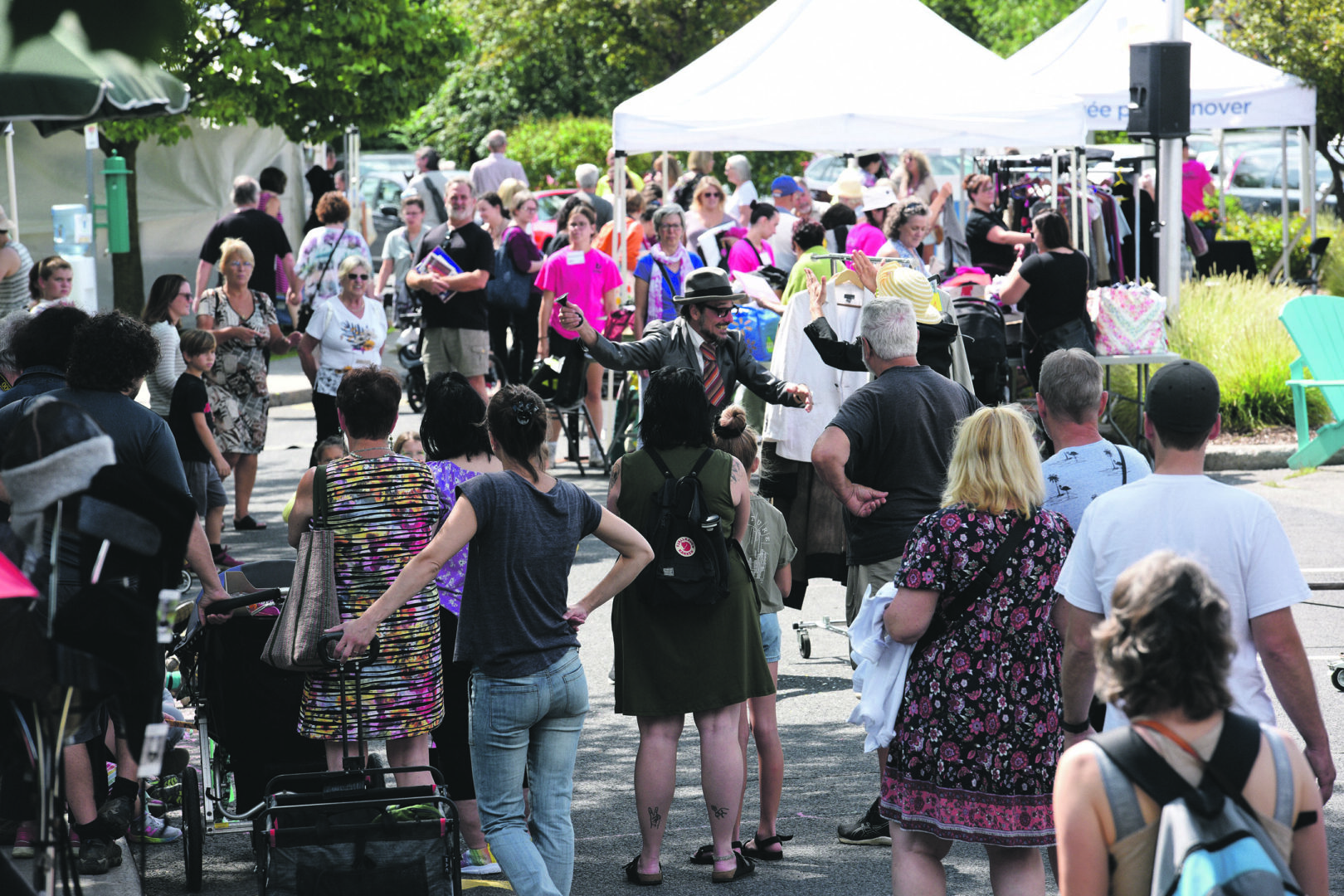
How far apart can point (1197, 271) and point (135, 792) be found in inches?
621

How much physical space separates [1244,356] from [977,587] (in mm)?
10016

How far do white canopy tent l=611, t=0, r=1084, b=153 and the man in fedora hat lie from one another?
3430 mm

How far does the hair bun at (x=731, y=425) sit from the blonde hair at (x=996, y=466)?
4.86 feet

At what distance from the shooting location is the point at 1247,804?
8.73 feet

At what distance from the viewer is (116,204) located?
14.6m

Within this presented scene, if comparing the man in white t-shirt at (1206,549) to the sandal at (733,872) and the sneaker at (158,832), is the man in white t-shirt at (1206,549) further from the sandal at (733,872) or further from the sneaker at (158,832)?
the sneaker at (158,832)

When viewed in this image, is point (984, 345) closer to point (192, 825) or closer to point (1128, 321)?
point (1128, 321)

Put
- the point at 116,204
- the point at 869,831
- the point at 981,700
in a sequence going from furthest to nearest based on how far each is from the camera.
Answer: the point at 116,204 → the point at 869,831 → the point at 981,700

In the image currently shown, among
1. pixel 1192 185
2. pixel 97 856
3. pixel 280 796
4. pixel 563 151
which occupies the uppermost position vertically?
pixel 563 151

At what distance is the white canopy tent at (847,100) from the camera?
35.6 feet

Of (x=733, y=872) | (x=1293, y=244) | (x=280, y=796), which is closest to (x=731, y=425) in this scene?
(x=733, y=872)

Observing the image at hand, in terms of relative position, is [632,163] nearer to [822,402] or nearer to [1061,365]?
[822,402]

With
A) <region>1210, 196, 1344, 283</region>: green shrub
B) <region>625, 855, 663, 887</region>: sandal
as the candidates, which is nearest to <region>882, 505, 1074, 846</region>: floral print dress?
<region>625, 855, 663, 887</region>: sandal

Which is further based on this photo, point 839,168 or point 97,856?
point 839,168
